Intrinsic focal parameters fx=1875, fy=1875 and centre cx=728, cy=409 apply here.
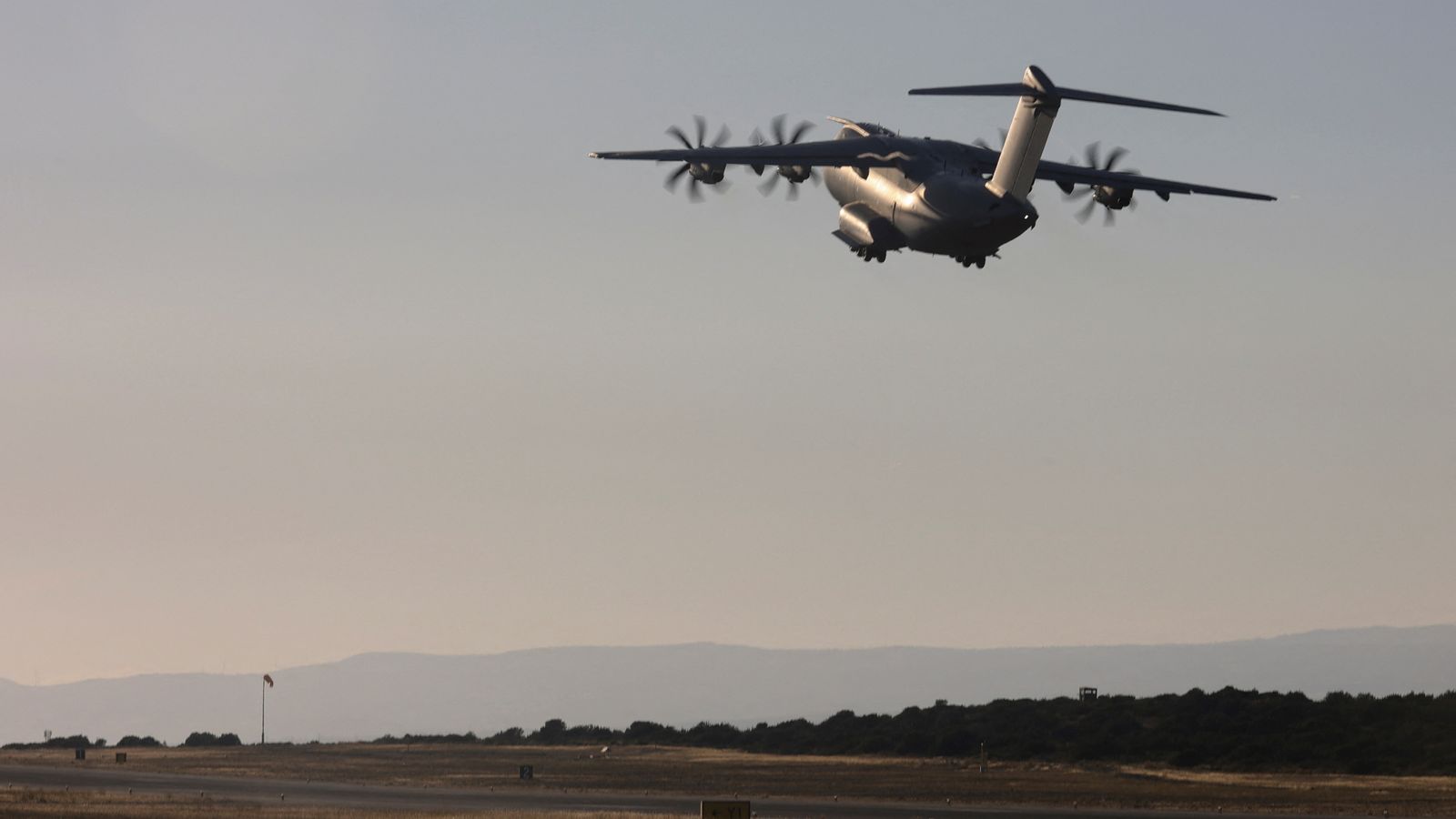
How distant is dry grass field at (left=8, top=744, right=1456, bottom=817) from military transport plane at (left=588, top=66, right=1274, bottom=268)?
23.0 m

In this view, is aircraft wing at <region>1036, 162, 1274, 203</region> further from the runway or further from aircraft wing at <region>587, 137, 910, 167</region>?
the runway

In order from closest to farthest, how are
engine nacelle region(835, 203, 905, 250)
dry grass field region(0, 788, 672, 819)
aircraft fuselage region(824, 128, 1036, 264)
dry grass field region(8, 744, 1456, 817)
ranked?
1. aircraft fuselage region(824, 128, 1036, 264)
2. dry grass field region(0, 788, 672, 819)
3. engine nacelle region(835, 203, 905, 250)
4. dry grass field region(8, 744, 1456, 817)

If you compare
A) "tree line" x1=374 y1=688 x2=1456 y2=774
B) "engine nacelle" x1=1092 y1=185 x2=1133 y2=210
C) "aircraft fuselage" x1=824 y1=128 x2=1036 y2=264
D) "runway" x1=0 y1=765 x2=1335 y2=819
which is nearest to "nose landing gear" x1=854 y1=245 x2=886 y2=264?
"aircraft fuselage" x1=824 y1=128 x2=1036 y2=264

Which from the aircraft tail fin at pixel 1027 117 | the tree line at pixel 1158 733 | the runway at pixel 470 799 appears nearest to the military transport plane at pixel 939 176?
the aircraft tail fin at pixel 1027 117

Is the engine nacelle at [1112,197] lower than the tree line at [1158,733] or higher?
higher

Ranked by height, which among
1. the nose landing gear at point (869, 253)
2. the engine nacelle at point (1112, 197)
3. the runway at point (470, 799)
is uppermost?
the engine nacelle at point (1112, 197)

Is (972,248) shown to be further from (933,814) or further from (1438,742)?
(1438,742)

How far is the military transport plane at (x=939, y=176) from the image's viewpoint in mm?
61031

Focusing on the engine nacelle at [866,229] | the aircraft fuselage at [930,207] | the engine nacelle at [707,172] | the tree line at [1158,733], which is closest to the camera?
the aircraft fuselage at [930,207]

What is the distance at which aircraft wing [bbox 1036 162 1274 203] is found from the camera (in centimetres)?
7288

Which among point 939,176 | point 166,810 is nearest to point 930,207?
point 939,176

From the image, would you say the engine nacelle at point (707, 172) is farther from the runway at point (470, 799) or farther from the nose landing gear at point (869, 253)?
the runway at point (470, 799)

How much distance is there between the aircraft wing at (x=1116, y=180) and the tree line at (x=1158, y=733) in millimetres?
34686

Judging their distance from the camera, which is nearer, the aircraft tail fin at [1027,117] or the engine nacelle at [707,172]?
the aircraft tail fin at [1027,117]
